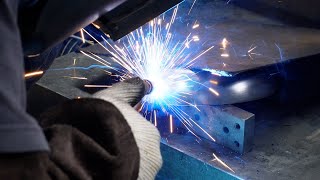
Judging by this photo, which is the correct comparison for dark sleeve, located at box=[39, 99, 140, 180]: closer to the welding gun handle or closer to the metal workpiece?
the welding gun handle

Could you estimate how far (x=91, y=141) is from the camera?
0.73 m

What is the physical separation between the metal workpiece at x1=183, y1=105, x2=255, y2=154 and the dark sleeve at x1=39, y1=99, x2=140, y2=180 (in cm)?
37

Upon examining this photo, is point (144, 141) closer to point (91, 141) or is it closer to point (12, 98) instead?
point (91, 141)

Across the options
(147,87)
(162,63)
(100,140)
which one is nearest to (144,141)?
(100,140)

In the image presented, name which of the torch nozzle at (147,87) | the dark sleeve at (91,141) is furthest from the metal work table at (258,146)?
the dark sleeve at (91,141)

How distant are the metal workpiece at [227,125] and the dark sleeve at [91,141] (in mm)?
371

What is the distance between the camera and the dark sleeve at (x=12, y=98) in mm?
567

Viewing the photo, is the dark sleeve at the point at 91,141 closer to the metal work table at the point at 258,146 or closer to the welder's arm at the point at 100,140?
the welder's arm at the point at 100,140

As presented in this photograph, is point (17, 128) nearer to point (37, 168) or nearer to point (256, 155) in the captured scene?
point (37, 168)

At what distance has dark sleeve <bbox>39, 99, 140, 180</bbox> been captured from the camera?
70cm

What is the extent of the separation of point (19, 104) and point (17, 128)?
0.03 metres

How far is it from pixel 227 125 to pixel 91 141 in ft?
1.57

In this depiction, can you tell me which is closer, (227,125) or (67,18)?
(67,18)

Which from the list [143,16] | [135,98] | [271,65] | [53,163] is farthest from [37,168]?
[271,65]
